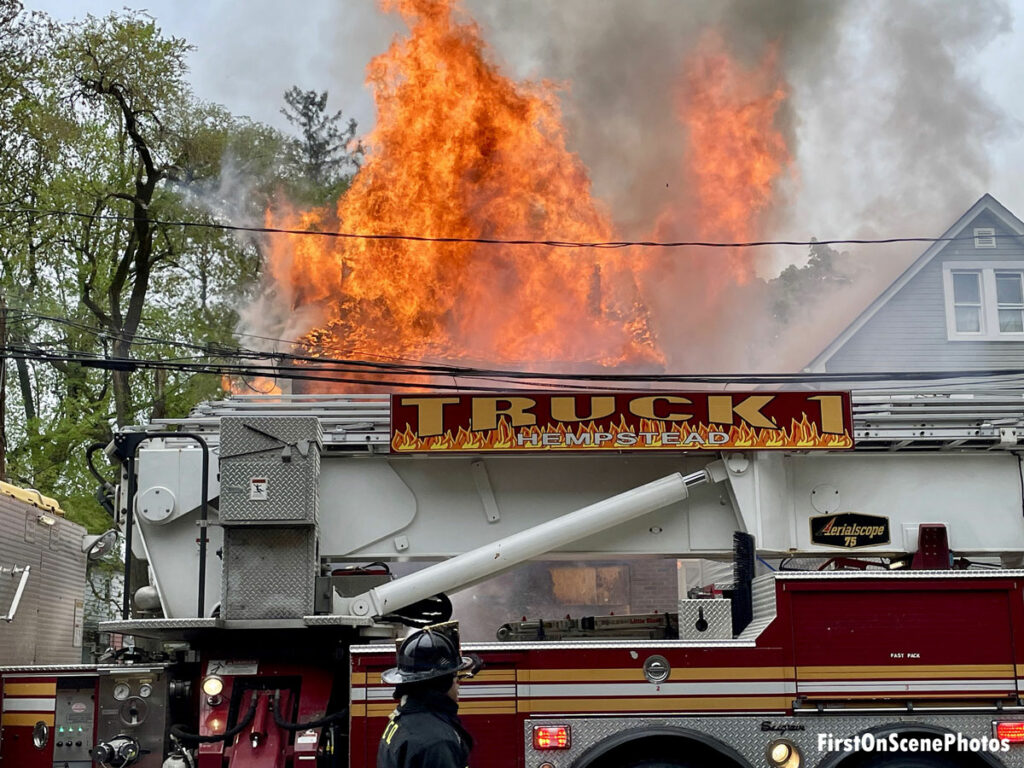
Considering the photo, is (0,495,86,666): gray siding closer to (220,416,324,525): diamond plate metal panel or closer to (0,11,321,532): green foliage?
(220,416,324,525): diamond plate metal panel

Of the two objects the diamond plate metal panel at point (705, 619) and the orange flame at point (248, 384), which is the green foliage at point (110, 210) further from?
the diamond plate metal panel at point (705, 619)

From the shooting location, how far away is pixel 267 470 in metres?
8.21

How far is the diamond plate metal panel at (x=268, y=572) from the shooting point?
8156 mm

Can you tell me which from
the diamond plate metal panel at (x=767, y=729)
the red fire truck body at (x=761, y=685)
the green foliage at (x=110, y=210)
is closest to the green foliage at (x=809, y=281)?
the green foliage at (x=110, y=210)

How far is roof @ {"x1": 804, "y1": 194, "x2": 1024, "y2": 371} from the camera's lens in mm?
20938

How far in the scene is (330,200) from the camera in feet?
80.0

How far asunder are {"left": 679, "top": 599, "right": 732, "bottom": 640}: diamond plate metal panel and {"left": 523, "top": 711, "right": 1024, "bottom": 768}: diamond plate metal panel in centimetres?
99

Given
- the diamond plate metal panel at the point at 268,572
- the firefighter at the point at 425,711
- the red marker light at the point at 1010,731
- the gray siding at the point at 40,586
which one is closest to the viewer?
the firefighter at the point at 425,711

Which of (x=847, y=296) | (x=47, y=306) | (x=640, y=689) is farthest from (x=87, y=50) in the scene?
(x=640, y=689)

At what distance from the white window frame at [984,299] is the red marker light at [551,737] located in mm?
15491

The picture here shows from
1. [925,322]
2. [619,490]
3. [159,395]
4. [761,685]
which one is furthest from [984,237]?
[159,395]

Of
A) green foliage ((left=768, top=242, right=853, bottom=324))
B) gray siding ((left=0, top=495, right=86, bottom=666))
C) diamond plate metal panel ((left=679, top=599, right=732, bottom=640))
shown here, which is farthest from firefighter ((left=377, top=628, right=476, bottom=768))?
green foliage ((left=768, top=242, right=853, bottom=324))

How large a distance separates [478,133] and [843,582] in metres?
11.9

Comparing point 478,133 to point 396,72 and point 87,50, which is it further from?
point 87,50
